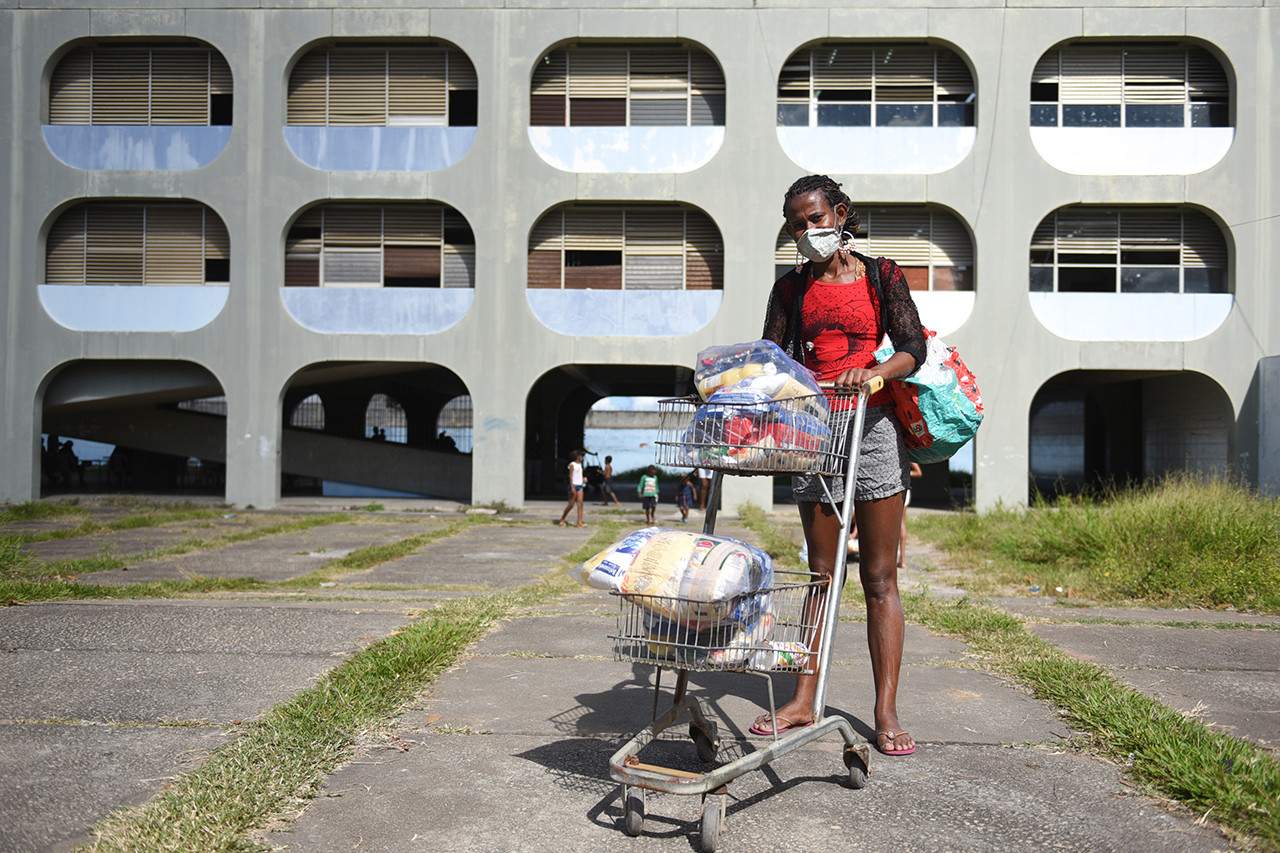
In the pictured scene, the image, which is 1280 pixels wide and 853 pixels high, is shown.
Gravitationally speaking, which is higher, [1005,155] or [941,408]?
[1005,155]

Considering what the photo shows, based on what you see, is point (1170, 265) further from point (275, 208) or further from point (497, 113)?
point (275, 208)

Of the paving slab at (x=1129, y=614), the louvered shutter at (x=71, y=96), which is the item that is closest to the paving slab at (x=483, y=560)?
the paving slab at (x=1129, y=614)

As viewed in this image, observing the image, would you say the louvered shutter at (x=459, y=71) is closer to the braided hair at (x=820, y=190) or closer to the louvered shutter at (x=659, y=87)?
the louvered shutter at (x=659, y=87)

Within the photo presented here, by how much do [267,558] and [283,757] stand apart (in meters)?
7.65

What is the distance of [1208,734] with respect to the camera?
3342 mm

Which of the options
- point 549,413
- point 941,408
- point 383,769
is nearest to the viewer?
point 383,769

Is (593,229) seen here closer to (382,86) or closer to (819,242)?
(382,86)

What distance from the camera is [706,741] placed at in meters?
3.23

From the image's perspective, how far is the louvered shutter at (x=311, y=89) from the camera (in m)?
19.9

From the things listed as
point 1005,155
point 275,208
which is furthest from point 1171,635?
point 275,208

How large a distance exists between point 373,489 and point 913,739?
2422cm

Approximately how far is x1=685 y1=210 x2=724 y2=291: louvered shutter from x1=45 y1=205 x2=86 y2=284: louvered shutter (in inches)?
509

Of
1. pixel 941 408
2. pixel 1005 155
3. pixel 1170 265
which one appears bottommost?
pixel 941 408

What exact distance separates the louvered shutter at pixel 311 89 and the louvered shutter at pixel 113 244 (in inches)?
159
